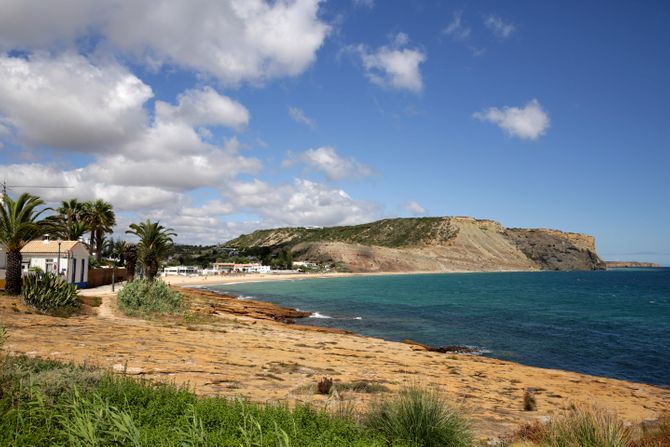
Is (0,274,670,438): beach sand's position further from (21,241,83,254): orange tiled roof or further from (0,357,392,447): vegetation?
(21,241,83,254): orange tiled roof

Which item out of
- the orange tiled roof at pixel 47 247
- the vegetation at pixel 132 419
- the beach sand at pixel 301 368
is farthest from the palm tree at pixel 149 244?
the vegetation at pixel 132 419

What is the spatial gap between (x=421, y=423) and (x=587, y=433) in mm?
2563

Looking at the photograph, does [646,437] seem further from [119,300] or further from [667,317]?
[667,317]

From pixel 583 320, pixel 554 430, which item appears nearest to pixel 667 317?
pixel 583 320

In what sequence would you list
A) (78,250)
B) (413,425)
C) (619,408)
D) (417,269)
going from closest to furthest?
(413,425), (619,408), (78,250), (417,269)

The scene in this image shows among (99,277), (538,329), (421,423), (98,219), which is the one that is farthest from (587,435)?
(98,219)

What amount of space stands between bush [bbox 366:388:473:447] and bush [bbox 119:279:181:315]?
68.5 ft

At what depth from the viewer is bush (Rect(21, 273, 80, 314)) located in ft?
69.1

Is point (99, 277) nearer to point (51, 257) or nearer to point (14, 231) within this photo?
point (51, 257)

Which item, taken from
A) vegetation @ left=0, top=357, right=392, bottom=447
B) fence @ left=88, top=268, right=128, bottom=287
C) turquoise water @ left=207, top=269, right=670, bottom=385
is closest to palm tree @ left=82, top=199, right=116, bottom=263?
fence @ left=88, top=268, right=128, bottom=287

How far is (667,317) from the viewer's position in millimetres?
42281

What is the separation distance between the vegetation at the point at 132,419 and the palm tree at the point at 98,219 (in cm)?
5624

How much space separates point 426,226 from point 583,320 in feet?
531

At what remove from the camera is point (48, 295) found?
21.5 metres
